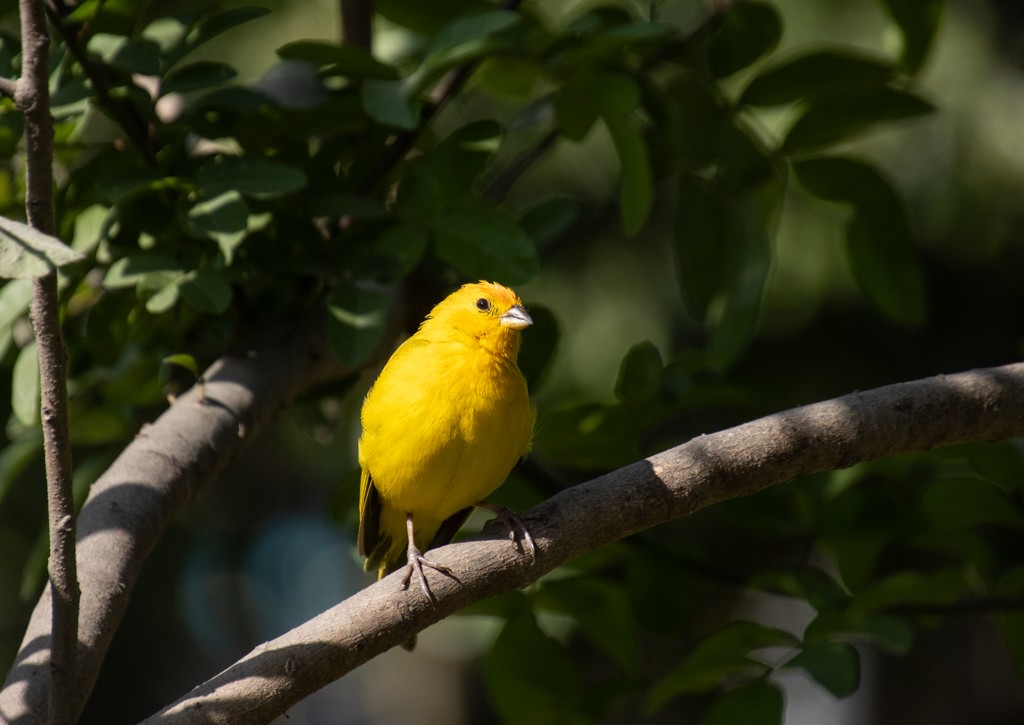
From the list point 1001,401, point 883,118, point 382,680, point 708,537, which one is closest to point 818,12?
point 883,118

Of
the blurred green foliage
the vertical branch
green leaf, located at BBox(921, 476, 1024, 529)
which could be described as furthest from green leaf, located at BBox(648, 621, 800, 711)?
the vertical branch

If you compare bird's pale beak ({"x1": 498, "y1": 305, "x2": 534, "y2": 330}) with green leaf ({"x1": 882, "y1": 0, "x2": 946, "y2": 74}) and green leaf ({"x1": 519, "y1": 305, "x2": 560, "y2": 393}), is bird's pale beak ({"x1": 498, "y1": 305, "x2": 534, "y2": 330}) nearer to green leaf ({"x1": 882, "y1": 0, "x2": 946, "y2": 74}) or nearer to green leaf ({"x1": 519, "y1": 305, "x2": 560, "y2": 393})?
green leaf ({"x1": 519, "y1": 305, "x2": 560, "y2": 393})

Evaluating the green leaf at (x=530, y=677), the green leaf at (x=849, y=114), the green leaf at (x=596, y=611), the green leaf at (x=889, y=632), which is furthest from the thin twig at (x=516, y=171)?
the green leaf at (x=889, y=632)

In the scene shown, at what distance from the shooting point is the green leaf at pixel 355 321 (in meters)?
3.29

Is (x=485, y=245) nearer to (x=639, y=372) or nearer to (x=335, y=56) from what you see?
(x=639, y=372)

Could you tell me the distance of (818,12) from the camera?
675 cm

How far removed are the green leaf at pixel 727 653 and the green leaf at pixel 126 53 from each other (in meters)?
2.15

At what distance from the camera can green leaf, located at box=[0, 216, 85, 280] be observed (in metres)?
1.84

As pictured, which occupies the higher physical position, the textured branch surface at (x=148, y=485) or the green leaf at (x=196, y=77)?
the green leaf at (x=196, y=77)

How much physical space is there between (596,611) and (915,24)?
2.19 metres

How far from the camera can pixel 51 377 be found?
2.06m

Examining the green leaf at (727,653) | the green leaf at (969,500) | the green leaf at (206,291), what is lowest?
the green leaf at (727,653)

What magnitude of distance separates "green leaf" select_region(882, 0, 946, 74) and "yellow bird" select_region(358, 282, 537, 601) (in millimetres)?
1552

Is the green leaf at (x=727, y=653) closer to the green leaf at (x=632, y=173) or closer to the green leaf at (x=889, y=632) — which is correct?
the green leaf at (x=889, y=632)
